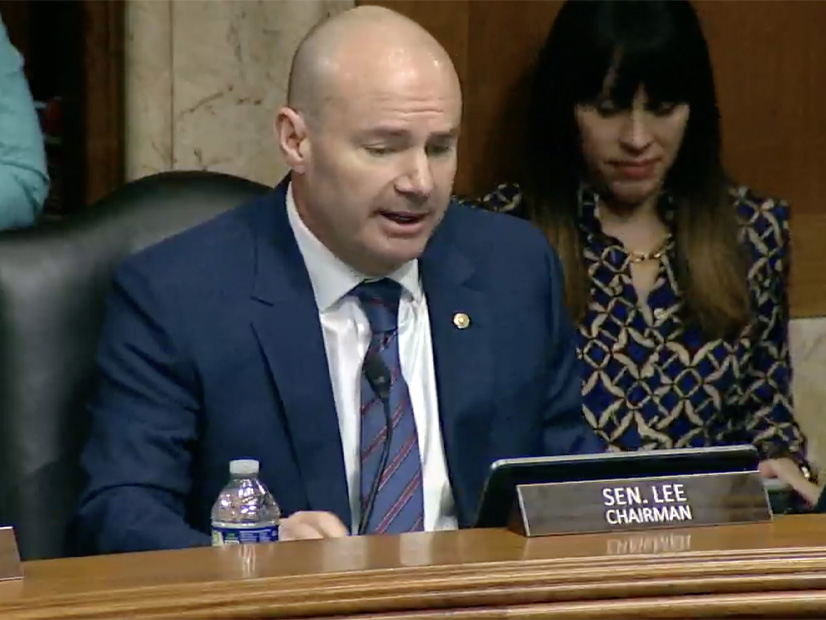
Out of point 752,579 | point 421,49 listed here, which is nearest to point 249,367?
point 421,49

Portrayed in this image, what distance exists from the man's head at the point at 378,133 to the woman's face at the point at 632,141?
64 centimetres

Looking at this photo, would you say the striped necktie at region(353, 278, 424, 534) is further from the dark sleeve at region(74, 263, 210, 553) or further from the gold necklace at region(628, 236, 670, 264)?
the gold necklace at region(628, 236, 670, 264)

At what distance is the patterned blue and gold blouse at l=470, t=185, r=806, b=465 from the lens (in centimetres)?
251

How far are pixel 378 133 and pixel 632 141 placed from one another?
0.72m

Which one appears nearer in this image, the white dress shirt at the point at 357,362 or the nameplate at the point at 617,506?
the nameplate at the point at 617,506

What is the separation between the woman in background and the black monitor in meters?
1.12

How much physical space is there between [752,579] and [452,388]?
0.79 meters

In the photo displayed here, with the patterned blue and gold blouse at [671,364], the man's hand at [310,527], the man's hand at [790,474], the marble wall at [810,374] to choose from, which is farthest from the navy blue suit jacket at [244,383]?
the marble wall at [810,374]

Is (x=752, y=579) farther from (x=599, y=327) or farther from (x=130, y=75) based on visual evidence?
(x=130, y=75)

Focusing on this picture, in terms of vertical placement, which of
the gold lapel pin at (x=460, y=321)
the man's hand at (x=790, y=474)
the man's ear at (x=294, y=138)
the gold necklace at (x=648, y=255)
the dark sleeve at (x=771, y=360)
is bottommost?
the man's hand at (x=790, y=474)

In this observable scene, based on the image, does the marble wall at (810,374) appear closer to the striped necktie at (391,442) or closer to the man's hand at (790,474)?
the man's hand at (790,474)

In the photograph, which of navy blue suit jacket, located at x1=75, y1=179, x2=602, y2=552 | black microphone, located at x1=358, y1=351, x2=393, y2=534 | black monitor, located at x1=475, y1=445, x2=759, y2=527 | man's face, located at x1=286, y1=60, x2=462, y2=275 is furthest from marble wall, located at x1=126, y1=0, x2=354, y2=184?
black monitor, located at x1=475, y1=445, x2=759, y2=527

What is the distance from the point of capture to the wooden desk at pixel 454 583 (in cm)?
114

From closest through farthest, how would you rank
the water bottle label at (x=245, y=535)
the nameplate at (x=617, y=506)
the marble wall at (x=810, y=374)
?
1. the nameplate at (x=617, y=506)
2. the water bottle label at (x=245, y=535)
3. the marble wall at (x=810, y=374)
